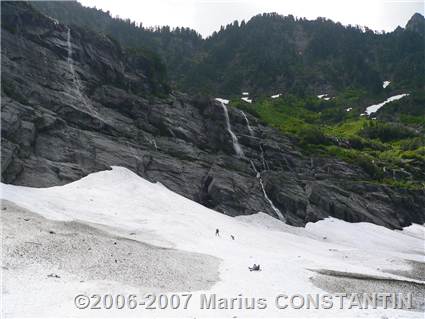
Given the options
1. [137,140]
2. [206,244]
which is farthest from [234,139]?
[206,244]


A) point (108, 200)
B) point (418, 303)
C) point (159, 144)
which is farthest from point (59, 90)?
point (418, 303)

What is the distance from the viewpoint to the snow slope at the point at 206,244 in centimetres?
2152

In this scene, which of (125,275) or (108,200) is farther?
(108,200)

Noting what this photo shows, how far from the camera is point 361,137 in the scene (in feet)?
416

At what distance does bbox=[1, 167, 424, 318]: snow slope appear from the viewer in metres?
21.5

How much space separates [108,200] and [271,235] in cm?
2068

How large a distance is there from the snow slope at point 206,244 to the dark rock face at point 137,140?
3.33 m

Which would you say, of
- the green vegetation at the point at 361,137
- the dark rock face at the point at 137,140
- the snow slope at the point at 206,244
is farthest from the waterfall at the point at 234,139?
the snow slope at the point at 206,244

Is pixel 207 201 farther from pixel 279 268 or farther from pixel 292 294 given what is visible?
pixel 292 294

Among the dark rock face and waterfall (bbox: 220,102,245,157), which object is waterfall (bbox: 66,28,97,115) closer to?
the dark rock face

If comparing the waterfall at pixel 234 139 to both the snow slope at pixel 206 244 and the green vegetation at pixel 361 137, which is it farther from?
the snow slope at pixel 206 244

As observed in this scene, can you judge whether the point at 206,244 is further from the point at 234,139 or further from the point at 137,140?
the point at 234,139

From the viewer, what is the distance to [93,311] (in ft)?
64.3

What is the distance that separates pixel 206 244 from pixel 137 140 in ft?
112
